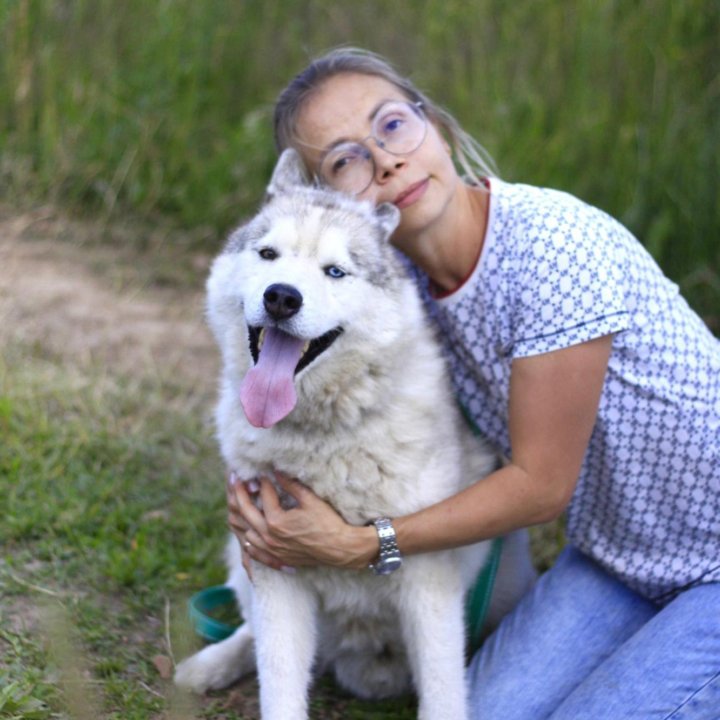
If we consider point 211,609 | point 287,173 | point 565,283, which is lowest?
point 211,609

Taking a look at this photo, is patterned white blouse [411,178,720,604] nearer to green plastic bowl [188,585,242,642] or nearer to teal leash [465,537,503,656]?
teal leash [465,537,503,656]

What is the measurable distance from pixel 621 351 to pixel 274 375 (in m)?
0.88

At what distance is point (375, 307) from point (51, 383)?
81.3 inches

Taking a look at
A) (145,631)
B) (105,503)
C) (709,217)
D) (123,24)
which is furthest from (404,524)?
(123,24)

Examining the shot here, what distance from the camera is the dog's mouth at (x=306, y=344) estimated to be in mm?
2420

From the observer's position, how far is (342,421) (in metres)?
2.53

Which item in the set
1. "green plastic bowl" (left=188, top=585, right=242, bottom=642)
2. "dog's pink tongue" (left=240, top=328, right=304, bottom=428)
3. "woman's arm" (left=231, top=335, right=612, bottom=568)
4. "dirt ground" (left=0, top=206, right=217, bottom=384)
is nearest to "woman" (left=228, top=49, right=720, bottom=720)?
"woman's arm" (left=231, top=335, right=612, bottom=568)

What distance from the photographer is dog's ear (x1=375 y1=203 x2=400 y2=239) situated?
104 inches

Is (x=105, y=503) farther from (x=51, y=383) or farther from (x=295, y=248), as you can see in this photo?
(x=295, y=248)

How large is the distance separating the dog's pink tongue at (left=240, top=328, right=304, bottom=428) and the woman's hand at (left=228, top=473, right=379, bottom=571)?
28 cm

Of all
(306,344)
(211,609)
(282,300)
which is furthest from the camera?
(211,609)

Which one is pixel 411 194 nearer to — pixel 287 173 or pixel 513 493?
pixel 287 173

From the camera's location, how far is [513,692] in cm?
282

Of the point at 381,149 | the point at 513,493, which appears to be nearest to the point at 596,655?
the point at 513,493
